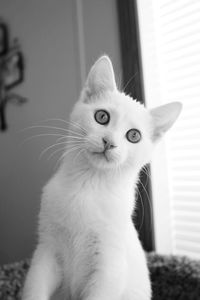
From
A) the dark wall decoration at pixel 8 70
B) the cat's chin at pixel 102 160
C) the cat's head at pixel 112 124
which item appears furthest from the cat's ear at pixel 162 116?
the dark wall decoration at pixel 8 70

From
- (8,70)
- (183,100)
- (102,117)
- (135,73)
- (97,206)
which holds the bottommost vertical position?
(97,206)

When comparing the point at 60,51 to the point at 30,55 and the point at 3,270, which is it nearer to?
the point at 30,55

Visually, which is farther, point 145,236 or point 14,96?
point 14,96

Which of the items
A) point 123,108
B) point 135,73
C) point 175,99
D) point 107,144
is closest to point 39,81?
point 135,73

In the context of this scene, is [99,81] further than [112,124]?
Yes

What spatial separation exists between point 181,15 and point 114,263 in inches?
46.4

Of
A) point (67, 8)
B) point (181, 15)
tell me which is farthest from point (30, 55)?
point (181, 15)

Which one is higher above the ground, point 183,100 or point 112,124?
point 183,100

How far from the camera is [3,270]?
1.57 m

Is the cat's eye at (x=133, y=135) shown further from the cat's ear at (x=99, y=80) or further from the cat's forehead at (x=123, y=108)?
the cat's ear at (x=99, y=80)

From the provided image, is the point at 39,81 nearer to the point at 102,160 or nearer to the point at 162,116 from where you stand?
the point at 162,116

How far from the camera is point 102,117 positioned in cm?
96

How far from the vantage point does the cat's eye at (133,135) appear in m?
0.97

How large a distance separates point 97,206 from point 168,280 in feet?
1.92
